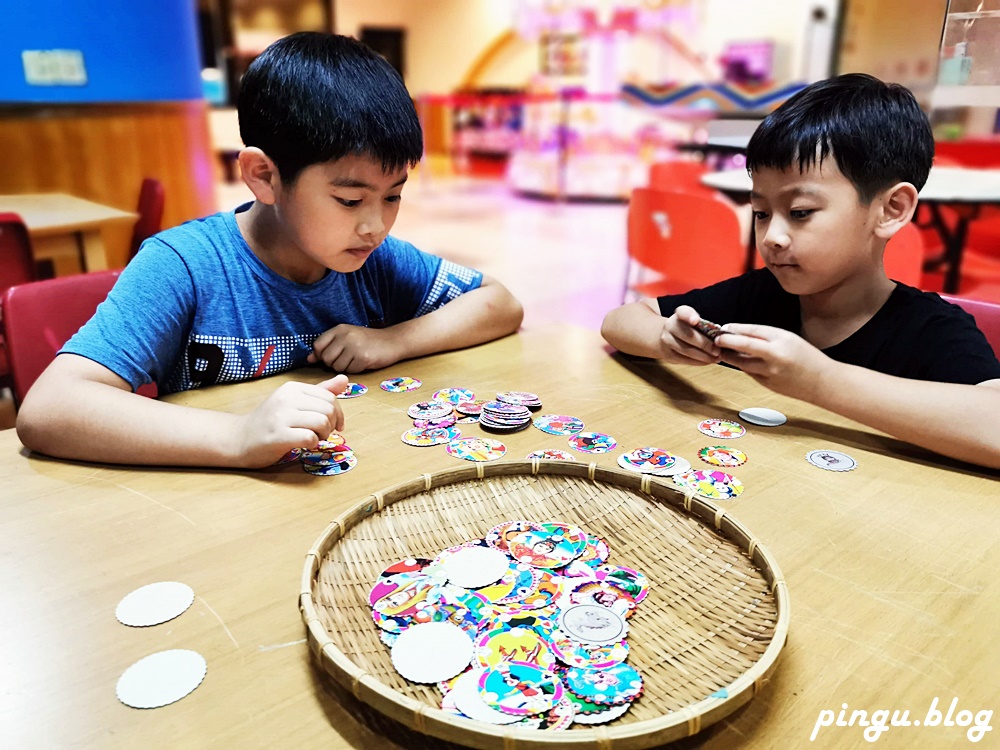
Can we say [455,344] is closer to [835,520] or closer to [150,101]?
[835,520]

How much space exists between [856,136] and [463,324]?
67 centimetres

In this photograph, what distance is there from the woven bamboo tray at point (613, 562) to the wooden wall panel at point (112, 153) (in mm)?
3456

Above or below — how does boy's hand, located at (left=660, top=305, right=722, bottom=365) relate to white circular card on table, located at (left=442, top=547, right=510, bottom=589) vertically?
above

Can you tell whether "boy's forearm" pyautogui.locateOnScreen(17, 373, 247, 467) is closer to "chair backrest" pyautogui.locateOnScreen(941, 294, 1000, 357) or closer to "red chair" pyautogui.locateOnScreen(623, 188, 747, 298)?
"chair backrest" pyautogui.locateOnScreen(941, 294, 1000, 357)

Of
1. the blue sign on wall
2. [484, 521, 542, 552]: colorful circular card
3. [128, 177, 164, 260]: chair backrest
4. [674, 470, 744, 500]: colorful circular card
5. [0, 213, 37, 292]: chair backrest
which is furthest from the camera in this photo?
the blue sign on wall

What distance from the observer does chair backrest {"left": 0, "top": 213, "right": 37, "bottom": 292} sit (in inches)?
79.1

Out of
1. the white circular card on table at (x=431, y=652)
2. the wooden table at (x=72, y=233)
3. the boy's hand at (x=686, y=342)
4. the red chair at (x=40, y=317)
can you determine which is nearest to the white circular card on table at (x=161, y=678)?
the white circular card on table at (x=431, y=652)

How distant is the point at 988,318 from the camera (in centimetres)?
120

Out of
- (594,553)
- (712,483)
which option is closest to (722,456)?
(712,483)

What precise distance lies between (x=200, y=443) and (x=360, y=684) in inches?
18.0

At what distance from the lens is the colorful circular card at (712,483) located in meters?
0.77

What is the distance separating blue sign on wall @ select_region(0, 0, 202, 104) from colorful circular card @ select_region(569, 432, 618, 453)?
382 cm

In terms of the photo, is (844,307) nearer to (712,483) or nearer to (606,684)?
(712,483)

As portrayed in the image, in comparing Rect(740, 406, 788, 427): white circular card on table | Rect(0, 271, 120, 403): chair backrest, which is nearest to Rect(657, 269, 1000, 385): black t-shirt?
→ Rect(740, 406, 788, 427): white circular card on table
